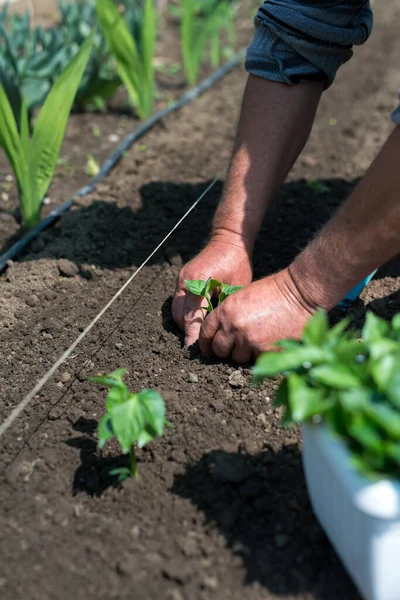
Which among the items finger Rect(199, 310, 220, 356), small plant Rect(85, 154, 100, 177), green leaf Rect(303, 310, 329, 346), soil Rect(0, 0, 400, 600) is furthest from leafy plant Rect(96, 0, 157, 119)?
green leaf Rect(303, 310, 329, 346)

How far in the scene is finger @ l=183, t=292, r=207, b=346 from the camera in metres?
1.74

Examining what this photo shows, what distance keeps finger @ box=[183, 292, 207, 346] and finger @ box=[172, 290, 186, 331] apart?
0.02 meters

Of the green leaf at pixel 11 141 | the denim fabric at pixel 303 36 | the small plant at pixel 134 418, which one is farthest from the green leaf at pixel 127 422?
the green leaf at pixel 11 141

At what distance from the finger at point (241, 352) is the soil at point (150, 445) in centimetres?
4

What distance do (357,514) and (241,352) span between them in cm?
63

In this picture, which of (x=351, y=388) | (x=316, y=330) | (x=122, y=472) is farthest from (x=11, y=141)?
(x=351, y=388)

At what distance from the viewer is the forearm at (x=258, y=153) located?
1827 mm

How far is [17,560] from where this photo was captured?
124 cm

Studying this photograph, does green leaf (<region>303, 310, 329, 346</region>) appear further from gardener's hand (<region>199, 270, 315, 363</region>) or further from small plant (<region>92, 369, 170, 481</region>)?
gardener's hand (<region>199, 270, 315, 363</region>)

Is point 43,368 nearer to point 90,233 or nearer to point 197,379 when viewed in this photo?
point 197,379

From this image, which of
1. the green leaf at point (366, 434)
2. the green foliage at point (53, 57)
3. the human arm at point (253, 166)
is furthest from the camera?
the green foliage at point (53, 57)

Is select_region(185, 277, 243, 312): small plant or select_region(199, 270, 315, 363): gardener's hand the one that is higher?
select_region(199, 270, 315, 363): gardener's hand

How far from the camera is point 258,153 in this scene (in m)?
1.83

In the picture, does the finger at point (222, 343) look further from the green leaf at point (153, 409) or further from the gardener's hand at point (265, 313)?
the green leaf at point (153, 409)
